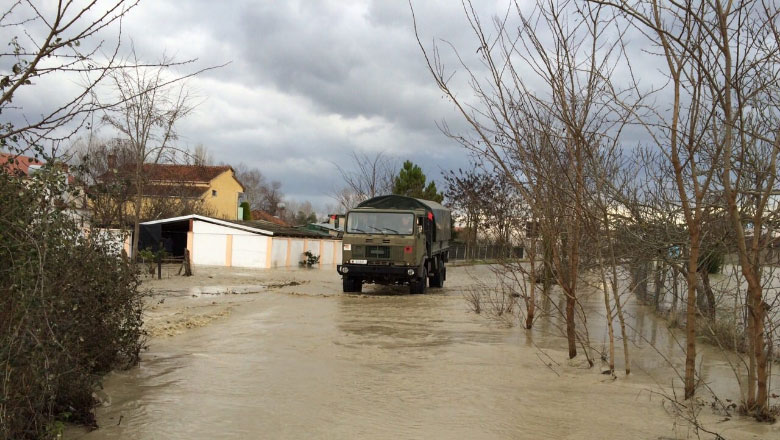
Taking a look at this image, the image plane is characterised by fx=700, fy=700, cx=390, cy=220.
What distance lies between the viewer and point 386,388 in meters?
7.81

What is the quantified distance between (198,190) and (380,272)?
3217 centimetres

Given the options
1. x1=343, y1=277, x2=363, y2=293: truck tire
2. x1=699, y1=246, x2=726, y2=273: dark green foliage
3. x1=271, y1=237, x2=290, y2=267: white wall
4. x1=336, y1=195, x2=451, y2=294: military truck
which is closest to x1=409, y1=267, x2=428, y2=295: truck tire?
x1=336, y1=195, x2=451, y2=294: military truck

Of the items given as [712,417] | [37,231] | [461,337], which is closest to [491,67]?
[712,417]

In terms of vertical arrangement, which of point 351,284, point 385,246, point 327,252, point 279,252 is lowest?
point 351,284

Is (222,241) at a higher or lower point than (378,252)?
higher

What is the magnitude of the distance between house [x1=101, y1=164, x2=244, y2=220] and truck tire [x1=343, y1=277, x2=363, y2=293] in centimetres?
1757

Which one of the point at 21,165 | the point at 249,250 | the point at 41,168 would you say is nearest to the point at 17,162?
the point at 41,168

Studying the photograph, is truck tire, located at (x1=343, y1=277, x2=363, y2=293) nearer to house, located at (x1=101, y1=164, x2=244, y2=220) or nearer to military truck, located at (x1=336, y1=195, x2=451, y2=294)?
military truck, located at (x1=336, y1=195, x2=451, y2=294)

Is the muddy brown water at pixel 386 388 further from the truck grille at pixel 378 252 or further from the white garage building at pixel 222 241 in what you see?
the white garage building at pixel 222 241

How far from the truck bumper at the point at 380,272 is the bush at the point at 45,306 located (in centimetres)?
1262

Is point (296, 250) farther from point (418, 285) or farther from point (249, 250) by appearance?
point (418, 285)

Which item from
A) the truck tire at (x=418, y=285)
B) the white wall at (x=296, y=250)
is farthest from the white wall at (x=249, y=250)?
the truck tire at (x=418, y=285)

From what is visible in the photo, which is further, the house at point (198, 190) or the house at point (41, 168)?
the house at point (198, 190)

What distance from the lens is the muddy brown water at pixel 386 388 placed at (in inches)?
242
